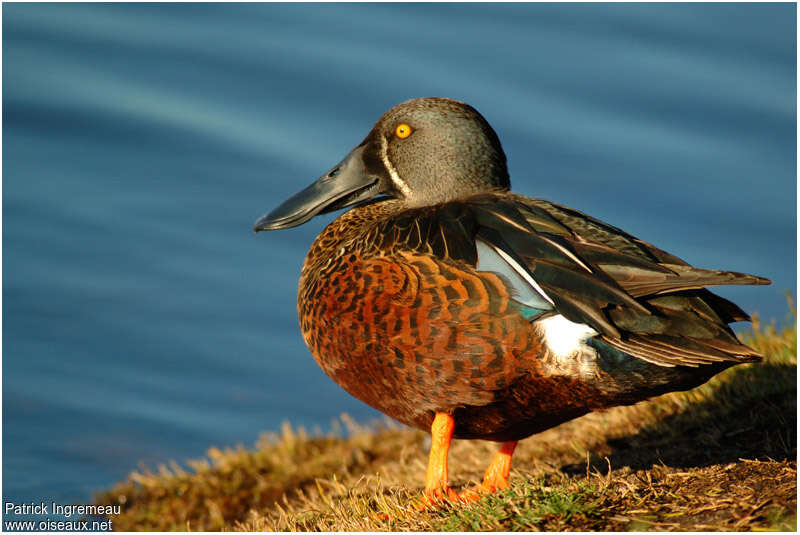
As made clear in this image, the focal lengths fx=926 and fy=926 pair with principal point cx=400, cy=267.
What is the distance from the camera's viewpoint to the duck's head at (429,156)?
4.32 m

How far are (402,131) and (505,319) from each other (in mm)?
1361

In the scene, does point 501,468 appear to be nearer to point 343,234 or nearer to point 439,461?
point 439,461

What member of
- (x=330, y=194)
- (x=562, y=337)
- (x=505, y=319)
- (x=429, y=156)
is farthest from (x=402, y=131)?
(x=562, y=337)

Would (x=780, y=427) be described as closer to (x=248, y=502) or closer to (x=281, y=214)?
(x=281, y=214)

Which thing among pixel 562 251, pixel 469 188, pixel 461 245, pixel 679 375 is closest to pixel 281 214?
pixel 469 188

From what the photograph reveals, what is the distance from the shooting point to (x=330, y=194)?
467cm

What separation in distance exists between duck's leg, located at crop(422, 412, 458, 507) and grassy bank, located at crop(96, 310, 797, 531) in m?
0.10

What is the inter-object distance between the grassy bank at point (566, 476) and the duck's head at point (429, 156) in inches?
52.7

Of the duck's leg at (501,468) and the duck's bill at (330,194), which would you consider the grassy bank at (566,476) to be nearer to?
the duck's leg at (501,468)

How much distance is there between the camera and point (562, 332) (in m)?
3.40

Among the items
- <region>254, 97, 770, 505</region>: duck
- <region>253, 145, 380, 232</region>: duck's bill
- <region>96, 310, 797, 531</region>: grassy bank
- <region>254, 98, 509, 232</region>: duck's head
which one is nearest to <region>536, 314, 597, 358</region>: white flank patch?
<region>254, 97, 770, 505</region>: duck

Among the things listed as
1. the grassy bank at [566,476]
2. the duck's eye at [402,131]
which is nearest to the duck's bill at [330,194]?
the duck's eye at [402,131]

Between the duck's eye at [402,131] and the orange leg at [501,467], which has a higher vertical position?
the duck's eye at [402,131]

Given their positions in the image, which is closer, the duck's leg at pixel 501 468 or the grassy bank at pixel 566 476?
the grassy bank at pixel 566 476
